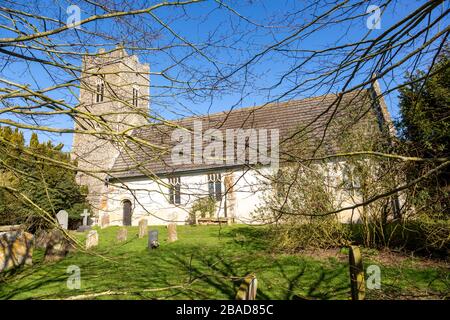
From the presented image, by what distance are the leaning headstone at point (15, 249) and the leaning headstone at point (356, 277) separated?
24.9 feet

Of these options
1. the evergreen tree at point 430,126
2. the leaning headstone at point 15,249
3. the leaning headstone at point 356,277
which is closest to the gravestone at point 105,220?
the leaning headstone at point 15,249

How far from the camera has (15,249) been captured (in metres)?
7.93

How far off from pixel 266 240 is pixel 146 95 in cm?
632

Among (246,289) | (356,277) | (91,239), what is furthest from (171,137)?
(91,239)

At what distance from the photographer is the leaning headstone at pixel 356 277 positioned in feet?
11.9

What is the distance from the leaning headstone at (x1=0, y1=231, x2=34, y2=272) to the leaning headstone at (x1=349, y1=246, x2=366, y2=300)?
299 inches

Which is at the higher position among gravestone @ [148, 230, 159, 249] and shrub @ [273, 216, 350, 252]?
shrub @ [273, 216, 350, 252]

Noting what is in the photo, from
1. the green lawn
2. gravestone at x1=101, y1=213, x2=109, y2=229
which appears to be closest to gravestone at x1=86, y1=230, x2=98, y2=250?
the green lawn

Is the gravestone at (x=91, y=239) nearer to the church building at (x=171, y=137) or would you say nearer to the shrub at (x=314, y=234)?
the shrub at (x=314, y=234)

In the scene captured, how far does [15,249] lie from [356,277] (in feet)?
26.4

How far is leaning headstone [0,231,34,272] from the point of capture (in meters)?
7.55

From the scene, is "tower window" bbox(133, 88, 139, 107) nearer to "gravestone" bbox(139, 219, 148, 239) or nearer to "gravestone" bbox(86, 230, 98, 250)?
"gravestone" bbox(86, 230, 98, 250)
